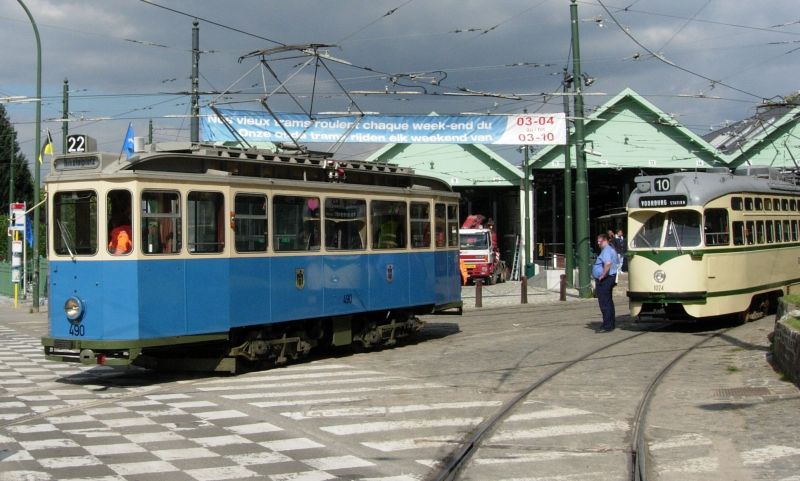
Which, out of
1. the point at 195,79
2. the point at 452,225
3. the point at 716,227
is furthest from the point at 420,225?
the point at 195,79

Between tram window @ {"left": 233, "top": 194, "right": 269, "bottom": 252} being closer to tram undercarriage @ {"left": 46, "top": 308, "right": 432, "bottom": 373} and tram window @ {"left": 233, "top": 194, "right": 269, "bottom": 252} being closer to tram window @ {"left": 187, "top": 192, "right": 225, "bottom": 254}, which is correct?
tram window @ {"left": 187, "top": 192, "right": 225, "bottom": 254}

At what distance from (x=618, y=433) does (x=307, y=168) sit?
24.0 ft

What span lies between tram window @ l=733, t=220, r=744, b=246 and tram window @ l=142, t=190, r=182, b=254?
1172 centimetres

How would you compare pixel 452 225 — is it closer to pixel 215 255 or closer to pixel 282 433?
pixel 215 255

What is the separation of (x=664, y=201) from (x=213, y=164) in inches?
374

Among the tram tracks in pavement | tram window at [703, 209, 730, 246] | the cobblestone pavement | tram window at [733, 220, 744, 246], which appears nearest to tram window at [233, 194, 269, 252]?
the cobblestone pavement

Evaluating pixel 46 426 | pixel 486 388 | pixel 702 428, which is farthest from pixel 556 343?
pixel 46 426

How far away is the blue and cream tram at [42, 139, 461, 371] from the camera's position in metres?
12.1

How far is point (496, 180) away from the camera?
46.4m

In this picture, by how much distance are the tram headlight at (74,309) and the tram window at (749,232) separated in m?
13.6

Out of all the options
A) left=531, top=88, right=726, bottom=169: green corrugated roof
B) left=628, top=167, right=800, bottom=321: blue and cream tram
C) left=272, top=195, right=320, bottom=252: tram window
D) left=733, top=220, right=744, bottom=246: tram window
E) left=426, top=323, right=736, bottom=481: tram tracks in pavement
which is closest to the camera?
left=426, top=323, right=736, bottom=481: tram tracks in pavement

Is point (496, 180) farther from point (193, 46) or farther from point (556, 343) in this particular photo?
point (556, 343)

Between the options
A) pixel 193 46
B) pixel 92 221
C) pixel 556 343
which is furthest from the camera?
pixel 193 46

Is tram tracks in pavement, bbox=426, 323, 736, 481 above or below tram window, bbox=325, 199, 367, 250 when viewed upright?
below
